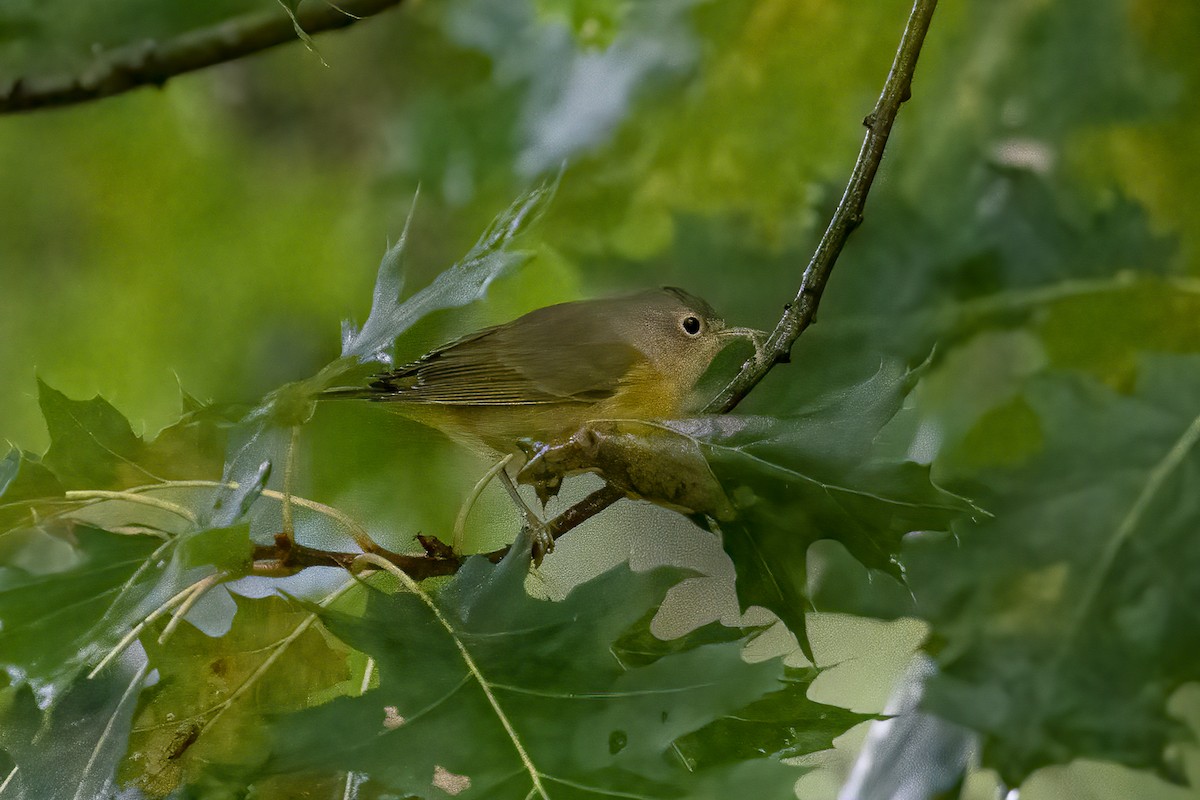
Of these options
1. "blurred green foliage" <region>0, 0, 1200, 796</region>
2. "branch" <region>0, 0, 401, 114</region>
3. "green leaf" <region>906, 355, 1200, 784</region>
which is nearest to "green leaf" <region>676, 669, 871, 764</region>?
"blurred green foliage" <region>0, 0, 1200, 796</region>

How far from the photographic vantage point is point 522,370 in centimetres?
30

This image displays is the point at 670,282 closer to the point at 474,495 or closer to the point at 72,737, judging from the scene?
the point at 474,495

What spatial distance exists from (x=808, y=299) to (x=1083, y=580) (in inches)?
6.2

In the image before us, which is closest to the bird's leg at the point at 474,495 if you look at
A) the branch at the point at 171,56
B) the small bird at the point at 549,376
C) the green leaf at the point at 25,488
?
the small bird at the point at 549,376

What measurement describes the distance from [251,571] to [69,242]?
259 mm

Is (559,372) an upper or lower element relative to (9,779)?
upper

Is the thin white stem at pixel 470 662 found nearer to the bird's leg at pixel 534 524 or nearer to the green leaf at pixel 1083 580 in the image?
the bird's leg at pixel 534 524

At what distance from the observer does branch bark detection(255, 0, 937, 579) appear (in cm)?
27

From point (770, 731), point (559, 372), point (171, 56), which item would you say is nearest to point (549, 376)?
point (559, 372)

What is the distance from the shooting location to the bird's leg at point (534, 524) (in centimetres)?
29

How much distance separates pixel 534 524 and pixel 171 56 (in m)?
0.28

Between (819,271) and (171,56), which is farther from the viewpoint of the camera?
(171,56)

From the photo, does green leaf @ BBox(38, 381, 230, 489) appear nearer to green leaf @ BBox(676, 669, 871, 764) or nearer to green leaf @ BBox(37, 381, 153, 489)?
green leaf @ BBox(37, 381, 153, 489)

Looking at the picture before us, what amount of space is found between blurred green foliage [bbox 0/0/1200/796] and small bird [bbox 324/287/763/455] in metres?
0.02
